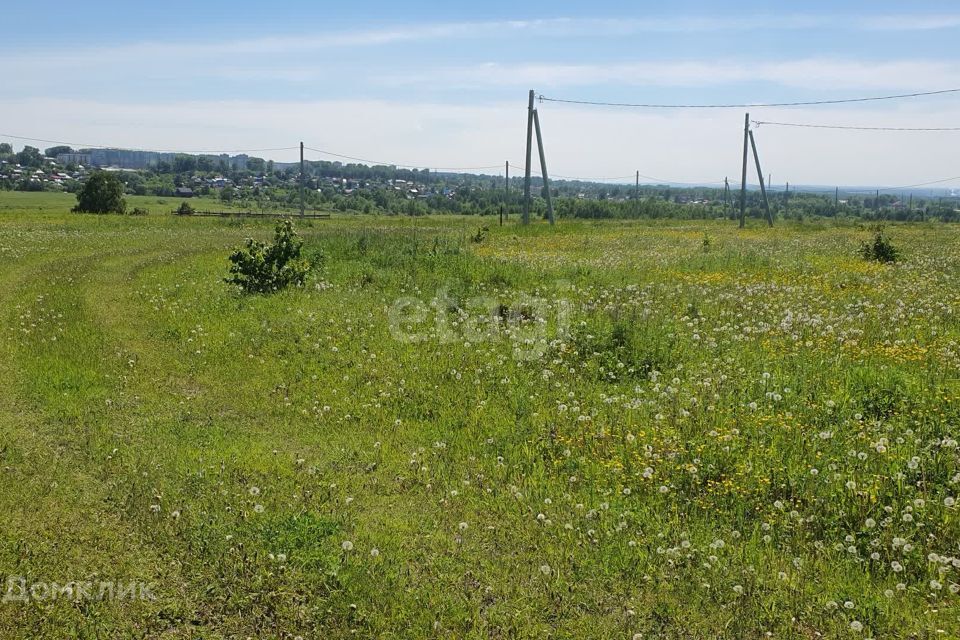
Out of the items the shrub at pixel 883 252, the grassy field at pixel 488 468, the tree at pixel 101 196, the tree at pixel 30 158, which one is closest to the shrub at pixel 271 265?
the grassy field at pixel 488 468

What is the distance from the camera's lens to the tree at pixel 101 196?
60375 mm

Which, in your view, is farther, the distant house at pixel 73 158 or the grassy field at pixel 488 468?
the distant house at pixel 73 158

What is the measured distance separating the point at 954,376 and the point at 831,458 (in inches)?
117

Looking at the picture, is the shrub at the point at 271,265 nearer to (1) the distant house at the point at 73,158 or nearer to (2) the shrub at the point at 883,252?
(2) the shrub at the point at 883,252

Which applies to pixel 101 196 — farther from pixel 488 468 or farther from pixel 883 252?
pixel 488 468

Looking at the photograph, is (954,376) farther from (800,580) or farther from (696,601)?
(696,601)

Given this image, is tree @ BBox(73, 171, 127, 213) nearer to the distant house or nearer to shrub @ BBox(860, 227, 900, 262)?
shrub @ BBox(860, 227, 900, 262)

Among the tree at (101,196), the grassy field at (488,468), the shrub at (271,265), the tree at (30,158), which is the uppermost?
the tree at (30,158)

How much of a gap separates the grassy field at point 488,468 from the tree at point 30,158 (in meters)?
128

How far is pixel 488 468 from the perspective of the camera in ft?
23.3

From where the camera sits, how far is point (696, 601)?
16.1ft

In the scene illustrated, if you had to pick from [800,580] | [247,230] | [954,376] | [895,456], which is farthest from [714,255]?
[247,230]

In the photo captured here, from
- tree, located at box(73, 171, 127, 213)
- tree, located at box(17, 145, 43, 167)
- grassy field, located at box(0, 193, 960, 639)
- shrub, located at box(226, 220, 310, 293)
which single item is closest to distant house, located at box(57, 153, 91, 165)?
tree, located at box(17, 145, 43, 167)

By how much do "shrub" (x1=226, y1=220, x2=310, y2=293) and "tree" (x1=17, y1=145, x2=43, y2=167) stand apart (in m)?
125
